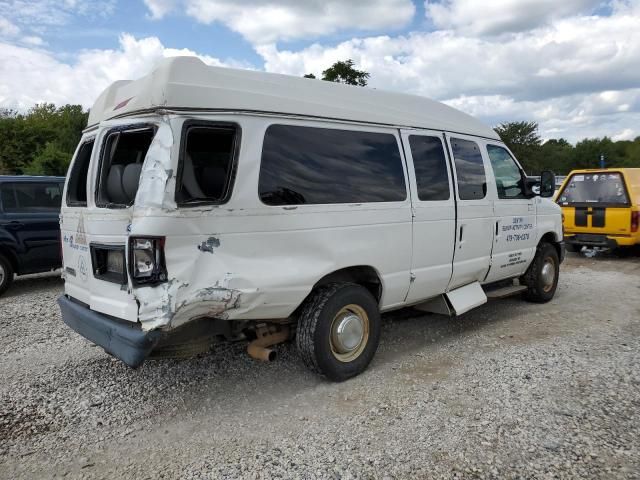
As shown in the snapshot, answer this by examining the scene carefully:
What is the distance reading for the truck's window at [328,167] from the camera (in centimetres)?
348

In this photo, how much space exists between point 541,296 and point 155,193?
17.7 feet

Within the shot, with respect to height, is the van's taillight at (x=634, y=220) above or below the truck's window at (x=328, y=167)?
below

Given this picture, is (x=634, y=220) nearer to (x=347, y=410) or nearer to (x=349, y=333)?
(x=349, y=333)

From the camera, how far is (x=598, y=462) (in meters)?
2.88

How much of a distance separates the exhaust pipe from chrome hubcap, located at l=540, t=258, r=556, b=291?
13.3 ft

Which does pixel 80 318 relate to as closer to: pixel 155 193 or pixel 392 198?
pixel 155 193

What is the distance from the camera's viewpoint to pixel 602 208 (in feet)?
32.1

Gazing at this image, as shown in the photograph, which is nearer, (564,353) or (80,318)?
(80,318)

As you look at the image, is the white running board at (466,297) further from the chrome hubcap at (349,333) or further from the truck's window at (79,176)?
the truck's window at (79,176)

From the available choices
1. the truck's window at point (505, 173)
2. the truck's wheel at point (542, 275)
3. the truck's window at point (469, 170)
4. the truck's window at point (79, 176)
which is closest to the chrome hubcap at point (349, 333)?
the truck's window at point (469, 170)

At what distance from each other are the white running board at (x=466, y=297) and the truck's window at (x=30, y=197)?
21.2ft

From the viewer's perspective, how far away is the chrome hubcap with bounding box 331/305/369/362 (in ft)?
12.9

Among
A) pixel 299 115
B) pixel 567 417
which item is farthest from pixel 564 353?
pixel 299 115

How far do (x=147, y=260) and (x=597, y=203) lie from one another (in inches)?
382
